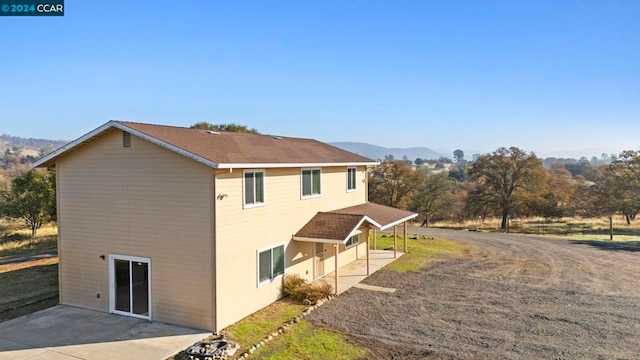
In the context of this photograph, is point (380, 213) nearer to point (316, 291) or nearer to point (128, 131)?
point (316, 291)

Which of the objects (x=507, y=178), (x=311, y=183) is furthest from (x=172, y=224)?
(x=507, y=178)

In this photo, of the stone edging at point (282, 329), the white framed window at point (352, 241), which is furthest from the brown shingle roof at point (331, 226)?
the white framed window at point (352, 241)

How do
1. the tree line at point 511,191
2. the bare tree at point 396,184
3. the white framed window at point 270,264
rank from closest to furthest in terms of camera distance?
1. the white framed window at point 270,264
2. the tree line at point 511,191
3. the bare tree at point 396,184

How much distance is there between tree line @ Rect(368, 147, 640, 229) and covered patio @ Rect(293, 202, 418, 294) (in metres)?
18.8

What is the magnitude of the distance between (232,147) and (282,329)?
19.8 ft

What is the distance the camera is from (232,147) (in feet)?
44.7

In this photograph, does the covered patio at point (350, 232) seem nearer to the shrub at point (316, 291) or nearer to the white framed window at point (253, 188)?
the shrub at point (316, 291)

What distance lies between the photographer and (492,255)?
21.9 m

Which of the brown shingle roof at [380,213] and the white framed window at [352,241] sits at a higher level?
the brown shingle roof at [380,213]

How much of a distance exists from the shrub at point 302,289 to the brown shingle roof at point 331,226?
162cm

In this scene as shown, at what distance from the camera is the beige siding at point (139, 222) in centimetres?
1116

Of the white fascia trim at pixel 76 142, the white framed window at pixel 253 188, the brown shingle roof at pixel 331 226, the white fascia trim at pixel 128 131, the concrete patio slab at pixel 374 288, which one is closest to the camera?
the white fascia trim at pixel 128 131

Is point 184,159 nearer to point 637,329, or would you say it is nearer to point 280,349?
point 280,349

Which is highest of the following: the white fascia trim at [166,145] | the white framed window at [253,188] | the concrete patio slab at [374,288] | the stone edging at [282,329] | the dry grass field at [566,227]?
the white fascia trim at [166,145]
